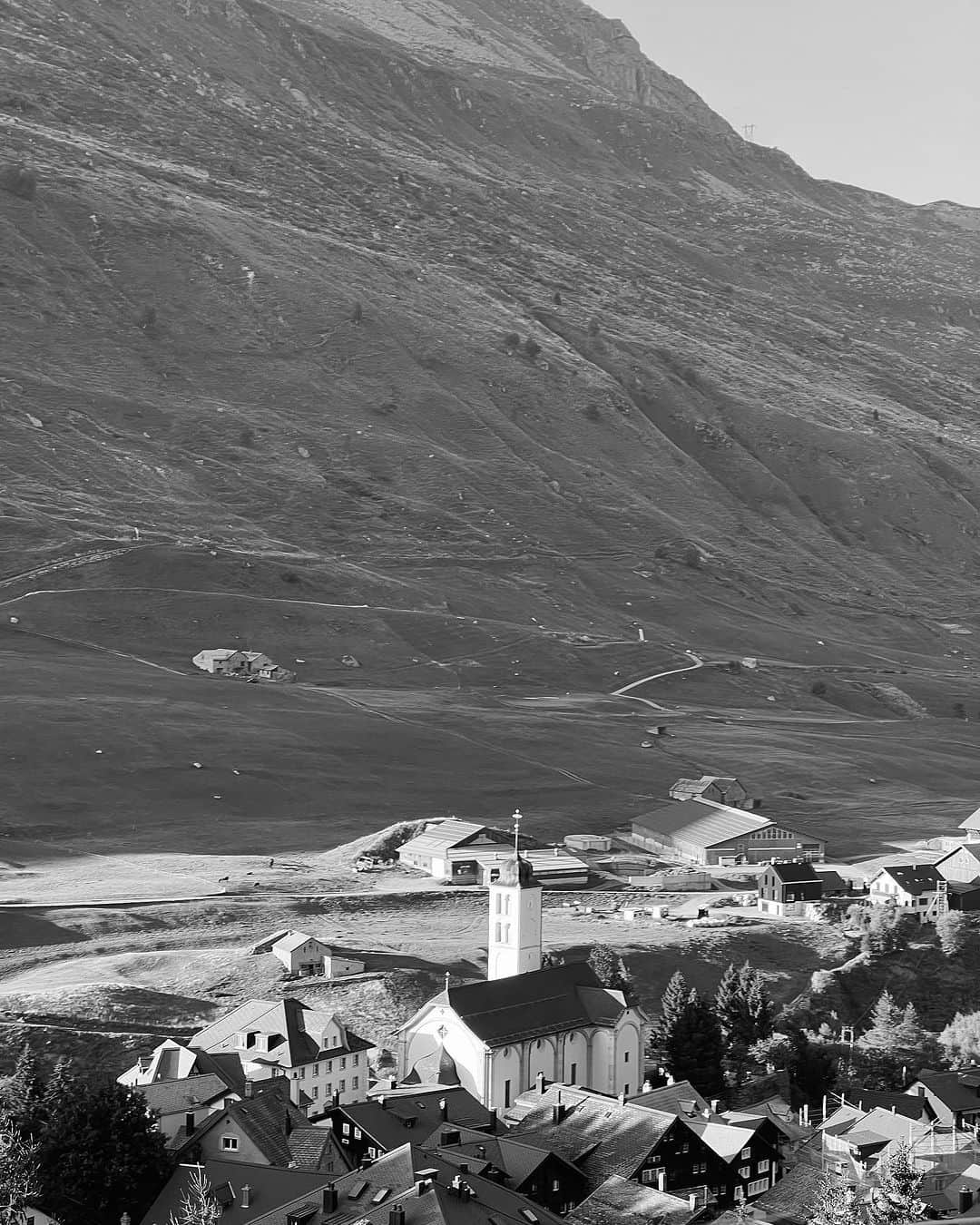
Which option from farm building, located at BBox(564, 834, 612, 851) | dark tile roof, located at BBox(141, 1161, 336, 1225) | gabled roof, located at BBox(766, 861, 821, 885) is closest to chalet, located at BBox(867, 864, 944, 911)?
gabled roof, located at BBox(766, 861, 821, 885)

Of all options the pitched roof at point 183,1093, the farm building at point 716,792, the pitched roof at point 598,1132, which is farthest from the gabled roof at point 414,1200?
the farm building at point 716,792

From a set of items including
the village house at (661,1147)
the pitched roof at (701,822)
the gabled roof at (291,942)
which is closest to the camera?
the village house at (661,1147)

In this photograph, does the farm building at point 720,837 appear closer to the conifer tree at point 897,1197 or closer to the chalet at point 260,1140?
the chalet at point 260,1140

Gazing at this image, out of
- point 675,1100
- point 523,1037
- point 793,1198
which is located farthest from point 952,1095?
point 523,1037

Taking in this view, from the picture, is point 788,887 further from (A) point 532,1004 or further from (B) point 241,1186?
(B) point 241,1186

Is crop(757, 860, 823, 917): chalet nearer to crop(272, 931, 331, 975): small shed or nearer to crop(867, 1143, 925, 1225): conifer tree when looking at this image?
crop(272, 931, 331, 975): small shed

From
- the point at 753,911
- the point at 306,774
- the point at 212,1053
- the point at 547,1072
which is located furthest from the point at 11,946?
the point at 306,774

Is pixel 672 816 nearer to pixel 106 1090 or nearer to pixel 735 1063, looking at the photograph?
pixel 735 1063
